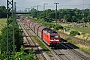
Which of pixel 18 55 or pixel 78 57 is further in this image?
pixel 78 57

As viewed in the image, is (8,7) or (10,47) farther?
(10,47)

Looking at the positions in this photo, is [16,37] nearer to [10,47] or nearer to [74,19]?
[10,47]

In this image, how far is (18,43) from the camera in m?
33.4

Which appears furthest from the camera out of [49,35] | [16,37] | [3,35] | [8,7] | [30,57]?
[49,35]

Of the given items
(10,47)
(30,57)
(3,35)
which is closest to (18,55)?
(30,57)

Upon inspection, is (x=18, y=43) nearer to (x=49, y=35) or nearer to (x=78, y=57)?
(x=49, y=35)

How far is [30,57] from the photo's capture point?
14.3 m

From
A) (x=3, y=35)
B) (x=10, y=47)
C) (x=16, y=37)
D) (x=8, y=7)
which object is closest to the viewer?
(x=8, y=7)

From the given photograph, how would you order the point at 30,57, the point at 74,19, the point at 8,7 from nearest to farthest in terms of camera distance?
the point at 30,57 < the point at 8,7 < the point at 74,19

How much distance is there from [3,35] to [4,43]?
1291 mm

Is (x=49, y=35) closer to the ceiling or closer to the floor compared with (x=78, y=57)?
closer to the ceiling

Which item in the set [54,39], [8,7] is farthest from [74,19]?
[8,7]

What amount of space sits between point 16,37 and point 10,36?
3495mm

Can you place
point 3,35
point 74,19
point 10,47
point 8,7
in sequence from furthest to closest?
point 74,19
point 3,35
point 10,47
point 8,7
